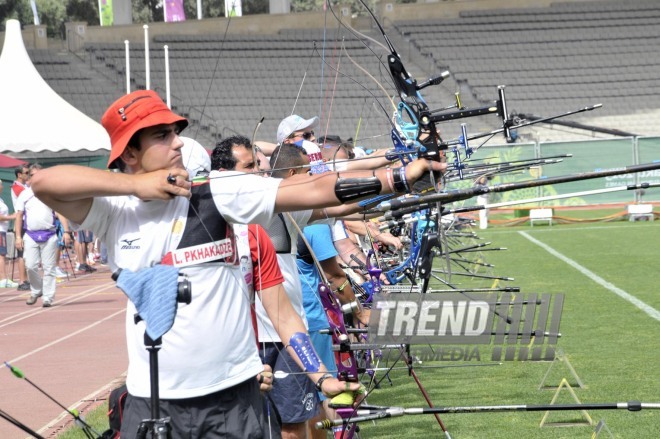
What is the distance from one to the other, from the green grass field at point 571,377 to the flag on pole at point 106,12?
3013 centimetres

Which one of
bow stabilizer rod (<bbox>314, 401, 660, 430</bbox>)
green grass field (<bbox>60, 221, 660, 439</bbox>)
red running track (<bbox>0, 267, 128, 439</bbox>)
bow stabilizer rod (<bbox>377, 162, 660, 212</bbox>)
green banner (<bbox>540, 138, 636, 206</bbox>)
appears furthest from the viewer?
green banner (<bbox>540, 138, 636, 206</bbox>)

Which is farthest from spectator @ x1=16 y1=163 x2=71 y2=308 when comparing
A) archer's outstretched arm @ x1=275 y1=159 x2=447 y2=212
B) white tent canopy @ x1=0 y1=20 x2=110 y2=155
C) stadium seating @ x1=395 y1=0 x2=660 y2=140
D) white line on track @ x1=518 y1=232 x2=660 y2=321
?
stadium seating @ x1=395 y1=0 x2=660 y2=140

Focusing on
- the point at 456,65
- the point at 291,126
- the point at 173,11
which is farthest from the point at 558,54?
the point at 291,126

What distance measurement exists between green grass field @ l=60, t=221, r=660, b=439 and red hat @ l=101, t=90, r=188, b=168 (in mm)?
3735

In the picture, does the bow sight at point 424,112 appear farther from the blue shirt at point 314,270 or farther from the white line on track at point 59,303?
the white line on track at point 59,303

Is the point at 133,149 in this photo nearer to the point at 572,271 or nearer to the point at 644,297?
the point at 644,297

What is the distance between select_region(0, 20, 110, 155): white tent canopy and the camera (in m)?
19.8

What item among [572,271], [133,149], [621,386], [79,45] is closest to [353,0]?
[79,45]

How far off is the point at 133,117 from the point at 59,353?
7376 millimetres

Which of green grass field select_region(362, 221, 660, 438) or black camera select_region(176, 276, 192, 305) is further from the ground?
black camera select_region(176, 276, 192, 305)

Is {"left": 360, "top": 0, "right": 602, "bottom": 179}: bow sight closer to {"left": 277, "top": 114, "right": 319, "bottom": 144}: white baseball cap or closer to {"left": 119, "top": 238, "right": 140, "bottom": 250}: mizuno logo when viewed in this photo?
{"left": 119, "top": 238, "right": 140, "bottom": 250}: mizuno logo

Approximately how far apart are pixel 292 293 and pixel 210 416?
5.15 ft

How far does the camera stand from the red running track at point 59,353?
7.57m

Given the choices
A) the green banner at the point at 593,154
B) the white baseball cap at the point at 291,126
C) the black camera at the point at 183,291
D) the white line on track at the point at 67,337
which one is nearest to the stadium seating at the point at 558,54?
the green banner at the point at 593,154
